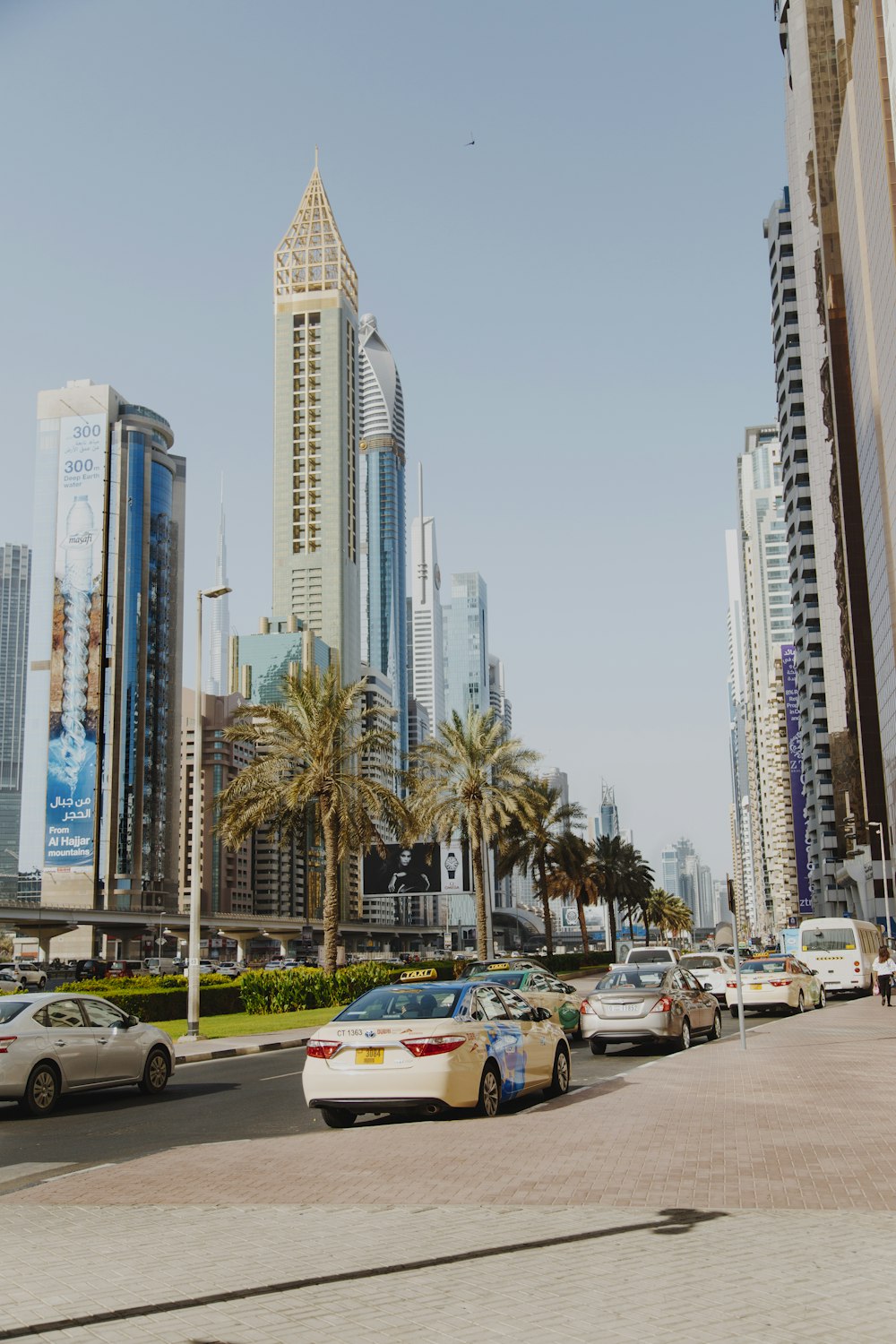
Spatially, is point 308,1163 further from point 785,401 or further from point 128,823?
point 128,823

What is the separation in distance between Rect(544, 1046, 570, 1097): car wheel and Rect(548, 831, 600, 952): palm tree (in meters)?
52.0

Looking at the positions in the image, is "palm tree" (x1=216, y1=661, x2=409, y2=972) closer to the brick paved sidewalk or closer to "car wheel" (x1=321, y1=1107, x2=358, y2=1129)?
the brick paved sidewalk

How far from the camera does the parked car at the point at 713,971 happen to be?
33.0 m

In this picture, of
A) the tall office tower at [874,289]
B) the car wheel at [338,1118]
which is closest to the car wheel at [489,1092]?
the car wheel at [338,1118]

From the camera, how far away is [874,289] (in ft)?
279

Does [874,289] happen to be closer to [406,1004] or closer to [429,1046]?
[406,1004]

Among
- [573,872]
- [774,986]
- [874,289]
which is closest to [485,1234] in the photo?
[774,986]

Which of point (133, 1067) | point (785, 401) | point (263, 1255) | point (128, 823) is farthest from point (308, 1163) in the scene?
point (128, 823)

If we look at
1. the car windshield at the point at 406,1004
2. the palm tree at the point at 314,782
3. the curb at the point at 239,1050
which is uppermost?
the palm tree at the point at 314,782

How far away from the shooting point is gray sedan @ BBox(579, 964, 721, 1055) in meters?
20.3

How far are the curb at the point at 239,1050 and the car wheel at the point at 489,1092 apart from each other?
36.1 feet

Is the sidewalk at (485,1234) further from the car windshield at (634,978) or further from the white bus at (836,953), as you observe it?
the white bus at (836,953)

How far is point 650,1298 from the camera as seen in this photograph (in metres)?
6.20

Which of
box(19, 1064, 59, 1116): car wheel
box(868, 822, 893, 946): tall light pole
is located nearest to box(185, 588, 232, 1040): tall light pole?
box(19, 1064, 59, 1116): car wheel
